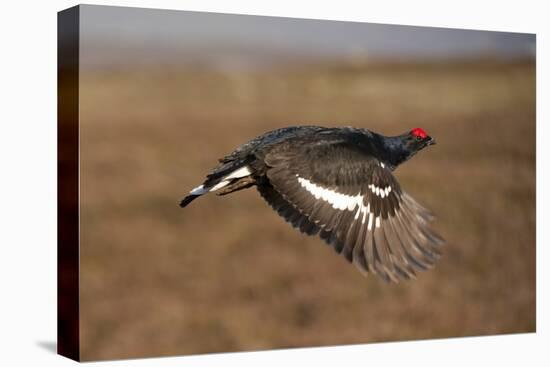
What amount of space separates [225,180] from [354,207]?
0.92 m

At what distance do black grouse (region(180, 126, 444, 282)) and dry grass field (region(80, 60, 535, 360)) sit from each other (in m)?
1.83

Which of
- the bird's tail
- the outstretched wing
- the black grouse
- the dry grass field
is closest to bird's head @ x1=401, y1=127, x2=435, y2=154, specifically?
the black grouse

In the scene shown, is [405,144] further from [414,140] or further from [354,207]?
[354,207]

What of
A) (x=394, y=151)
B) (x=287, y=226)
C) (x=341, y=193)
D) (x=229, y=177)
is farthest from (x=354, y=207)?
(x=287, y=226)

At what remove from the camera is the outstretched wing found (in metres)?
6.21

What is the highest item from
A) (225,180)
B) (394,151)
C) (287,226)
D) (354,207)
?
(394,151)

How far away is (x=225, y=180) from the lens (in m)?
6.68

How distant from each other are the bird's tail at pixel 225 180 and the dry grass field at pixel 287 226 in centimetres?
175

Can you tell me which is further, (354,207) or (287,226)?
(287,226)

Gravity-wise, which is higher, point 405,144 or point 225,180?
point 405,144

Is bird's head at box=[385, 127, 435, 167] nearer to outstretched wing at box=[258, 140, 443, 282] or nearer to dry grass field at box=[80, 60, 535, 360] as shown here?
outstretched wing at box=[258, 140, 443, 282]

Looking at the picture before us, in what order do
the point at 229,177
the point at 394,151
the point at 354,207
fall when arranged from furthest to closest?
1. the point at 394,151
2. the point at 229,177
3. the point at 354,207

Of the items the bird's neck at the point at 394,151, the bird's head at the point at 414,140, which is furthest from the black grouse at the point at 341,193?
the bird's head at the point at 414,140

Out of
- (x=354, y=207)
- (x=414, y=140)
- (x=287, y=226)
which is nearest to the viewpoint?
(x=354, y=207)
